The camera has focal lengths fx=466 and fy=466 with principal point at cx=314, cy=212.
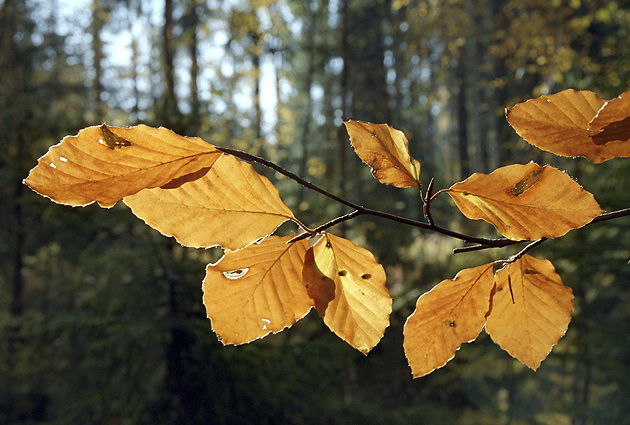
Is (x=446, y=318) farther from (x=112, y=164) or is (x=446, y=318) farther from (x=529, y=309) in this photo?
(x=112, y=164)

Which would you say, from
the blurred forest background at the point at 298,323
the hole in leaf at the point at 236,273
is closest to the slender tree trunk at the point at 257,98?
the blurred forest background at the point at 298,323

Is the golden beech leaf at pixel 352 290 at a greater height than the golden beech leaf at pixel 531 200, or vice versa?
the golden beech leaf at pixel 531 200

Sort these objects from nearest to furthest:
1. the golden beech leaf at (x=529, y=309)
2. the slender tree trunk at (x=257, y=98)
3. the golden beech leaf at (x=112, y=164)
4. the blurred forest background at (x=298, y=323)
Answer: the golden beech leaf at (x=112, y=164) < the golden beech leaf at (x=529, y=309) < the blurred forest background at (x=298, y=323) < the slender tree trunk at (x=257, y=98)

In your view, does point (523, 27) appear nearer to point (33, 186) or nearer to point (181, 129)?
point (181, 129)

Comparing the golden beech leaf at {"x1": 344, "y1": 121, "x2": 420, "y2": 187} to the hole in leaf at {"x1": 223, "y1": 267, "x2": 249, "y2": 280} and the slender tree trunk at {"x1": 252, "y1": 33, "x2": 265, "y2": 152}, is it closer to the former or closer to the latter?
the hole in leaf at {"x1": 223, "y1": 267, "x2": 249, "y2": 280}

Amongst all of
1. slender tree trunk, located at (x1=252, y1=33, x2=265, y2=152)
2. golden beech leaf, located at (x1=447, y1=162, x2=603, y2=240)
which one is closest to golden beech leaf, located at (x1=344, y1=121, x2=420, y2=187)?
golden beech leaf, located at (x1=447, y1=162, x2=603, y2=240)

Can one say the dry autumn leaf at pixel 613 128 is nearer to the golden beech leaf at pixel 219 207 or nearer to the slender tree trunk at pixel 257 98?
the golden beech leaf at pixel 219 207
